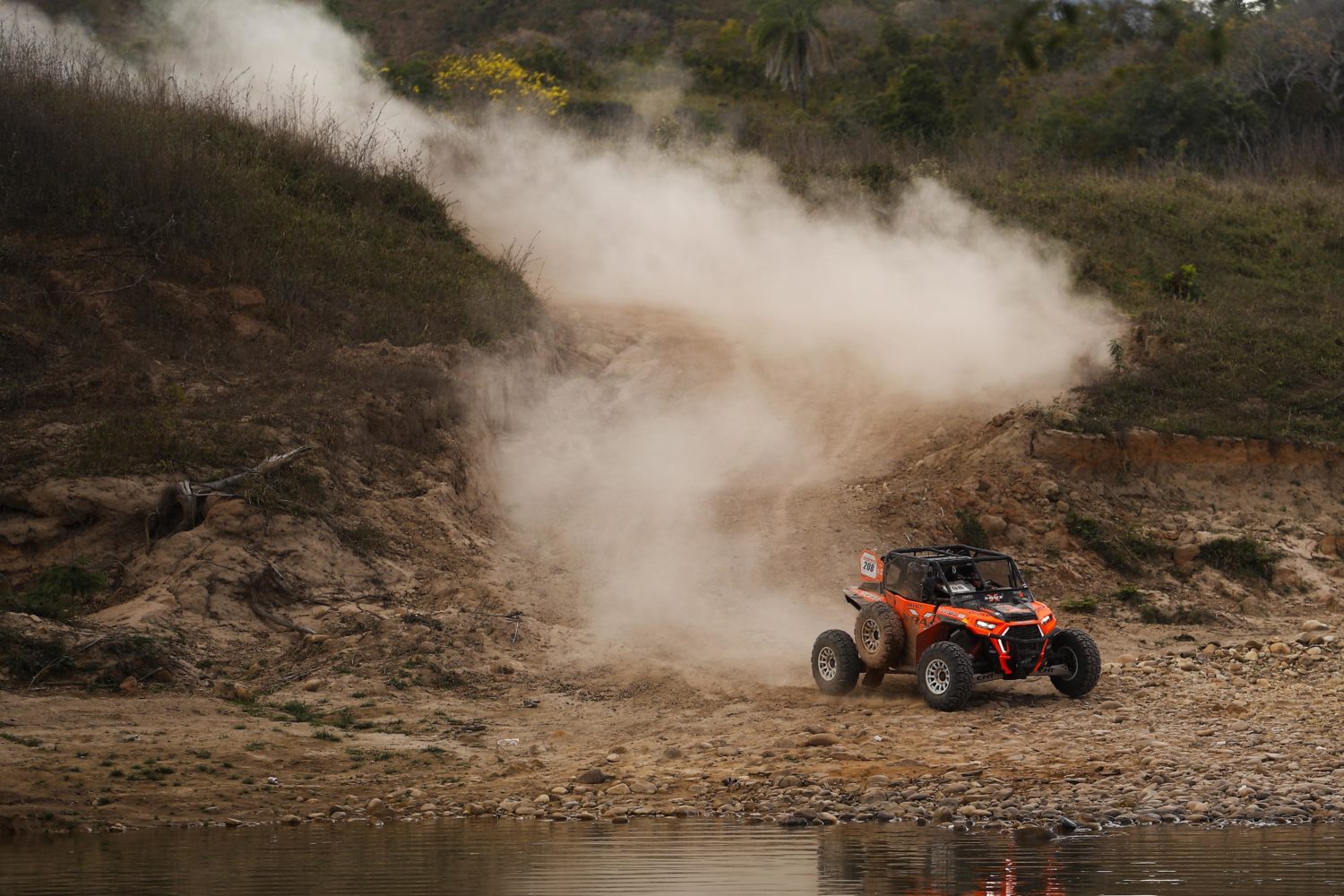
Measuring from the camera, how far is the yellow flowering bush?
43.0m

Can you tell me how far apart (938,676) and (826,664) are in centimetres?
137

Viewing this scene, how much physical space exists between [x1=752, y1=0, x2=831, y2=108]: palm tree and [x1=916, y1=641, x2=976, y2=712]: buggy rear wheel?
40822 millimetres

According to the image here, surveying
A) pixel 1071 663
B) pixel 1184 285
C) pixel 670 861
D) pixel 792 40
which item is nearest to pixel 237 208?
pixel 1071 663

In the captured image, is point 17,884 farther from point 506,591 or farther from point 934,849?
point 506,591

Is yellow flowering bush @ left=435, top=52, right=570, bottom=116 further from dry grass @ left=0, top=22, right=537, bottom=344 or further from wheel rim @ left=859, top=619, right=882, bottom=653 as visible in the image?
wheel rim @ left=859, top=619, right=882, bottom=653

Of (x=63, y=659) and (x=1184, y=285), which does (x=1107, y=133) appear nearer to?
(x=1184, y=285)

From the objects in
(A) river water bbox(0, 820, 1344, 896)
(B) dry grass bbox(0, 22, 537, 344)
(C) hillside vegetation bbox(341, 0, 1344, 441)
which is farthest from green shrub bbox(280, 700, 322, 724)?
(C) hillside vegetation bbox(341, 0, 1344, 441)

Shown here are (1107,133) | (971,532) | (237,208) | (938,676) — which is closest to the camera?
(938,676)

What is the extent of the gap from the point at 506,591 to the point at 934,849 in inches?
385

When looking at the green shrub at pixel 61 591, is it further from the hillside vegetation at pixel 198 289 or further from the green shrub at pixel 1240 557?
the green shrub at pixel 1240 557

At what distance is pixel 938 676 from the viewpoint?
561 inches

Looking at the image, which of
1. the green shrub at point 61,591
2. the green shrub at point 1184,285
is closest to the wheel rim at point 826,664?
the green shrub at point 61,591

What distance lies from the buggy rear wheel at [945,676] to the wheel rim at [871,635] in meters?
0.50

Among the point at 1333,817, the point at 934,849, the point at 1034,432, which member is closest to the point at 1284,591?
the point at 1034,432
